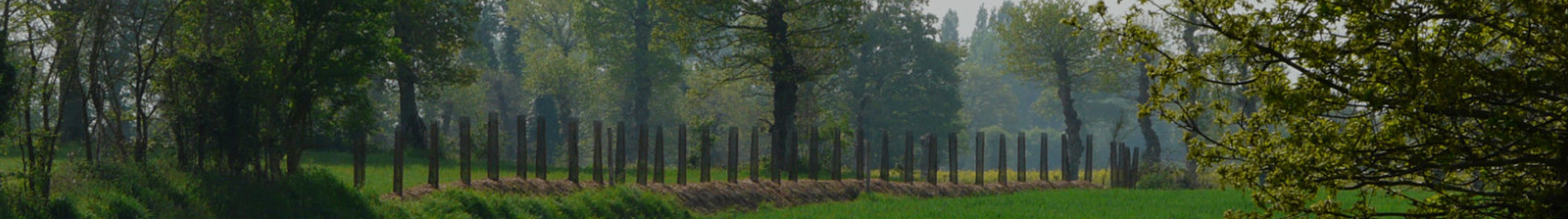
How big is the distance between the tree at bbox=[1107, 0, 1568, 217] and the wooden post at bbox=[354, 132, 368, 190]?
11.1 meters

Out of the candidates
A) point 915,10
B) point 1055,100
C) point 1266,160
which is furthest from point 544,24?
point 1266,160

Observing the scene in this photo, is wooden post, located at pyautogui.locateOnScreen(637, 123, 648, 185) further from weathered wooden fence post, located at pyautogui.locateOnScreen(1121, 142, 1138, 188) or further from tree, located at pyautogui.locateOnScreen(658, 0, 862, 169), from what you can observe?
weathered wooden fence post, located at pyautogui.locateOnScreen(1121, 142, 1138, 188)

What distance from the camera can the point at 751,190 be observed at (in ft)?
82.6

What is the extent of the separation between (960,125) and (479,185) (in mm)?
51652

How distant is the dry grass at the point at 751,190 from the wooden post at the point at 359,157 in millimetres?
536

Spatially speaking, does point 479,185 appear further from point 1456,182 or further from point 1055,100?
point 1055,100

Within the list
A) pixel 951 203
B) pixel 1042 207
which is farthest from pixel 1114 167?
pixel 951 203

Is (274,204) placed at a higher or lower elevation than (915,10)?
lower

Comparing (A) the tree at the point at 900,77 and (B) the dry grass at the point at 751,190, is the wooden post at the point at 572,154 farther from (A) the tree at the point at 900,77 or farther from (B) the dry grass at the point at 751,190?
(A) the tree at the point at 900,77

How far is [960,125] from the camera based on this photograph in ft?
232

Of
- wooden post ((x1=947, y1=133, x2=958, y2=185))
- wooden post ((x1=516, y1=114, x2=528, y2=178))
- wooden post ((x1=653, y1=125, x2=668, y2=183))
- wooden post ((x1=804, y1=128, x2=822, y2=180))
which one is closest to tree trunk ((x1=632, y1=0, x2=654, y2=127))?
wooden post ((x1=947, y1=133, x2=958, y2=185))

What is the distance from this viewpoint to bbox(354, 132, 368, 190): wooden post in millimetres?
18547

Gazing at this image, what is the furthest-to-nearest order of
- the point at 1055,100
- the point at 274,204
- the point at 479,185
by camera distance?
the point at 1055,100 → the point at 479,185 → the point at 274,204

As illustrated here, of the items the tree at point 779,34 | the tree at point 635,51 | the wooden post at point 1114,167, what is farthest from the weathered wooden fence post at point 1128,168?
the tree at point 635,51
